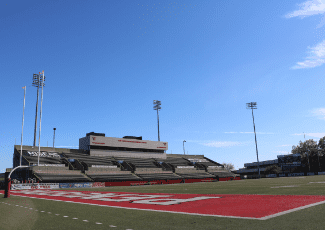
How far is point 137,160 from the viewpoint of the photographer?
68.6m

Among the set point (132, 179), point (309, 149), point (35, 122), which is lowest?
point (132, 179)

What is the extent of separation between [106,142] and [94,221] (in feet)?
205

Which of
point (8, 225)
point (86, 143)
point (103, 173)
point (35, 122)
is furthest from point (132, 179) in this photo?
point (8, 225)

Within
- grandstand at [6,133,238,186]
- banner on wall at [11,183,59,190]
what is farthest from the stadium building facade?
banner on wall at [11,183,59,190]

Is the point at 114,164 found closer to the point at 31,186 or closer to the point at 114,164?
the point at 114,164

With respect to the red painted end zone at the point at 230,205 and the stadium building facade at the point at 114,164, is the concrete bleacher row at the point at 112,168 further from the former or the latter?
the red painted end zone at the point at 230,205

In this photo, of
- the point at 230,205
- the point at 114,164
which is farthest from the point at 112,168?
the point at 230,205

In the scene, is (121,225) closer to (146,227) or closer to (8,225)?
(146,227)

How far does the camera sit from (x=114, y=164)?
205 feet

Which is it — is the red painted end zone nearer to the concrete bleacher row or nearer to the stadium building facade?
the stadium building facade

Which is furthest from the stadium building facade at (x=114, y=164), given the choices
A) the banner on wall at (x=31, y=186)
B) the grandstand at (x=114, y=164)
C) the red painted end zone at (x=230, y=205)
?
the red painted end zone at (x=230, y=205)

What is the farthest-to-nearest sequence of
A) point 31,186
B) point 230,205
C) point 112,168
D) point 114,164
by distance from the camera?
point 114,164, point 112,168, point 31,186, point 230,205

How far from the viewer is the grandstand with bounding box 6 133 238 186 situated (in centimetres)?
4806

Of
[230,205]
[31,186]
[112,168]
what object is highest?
[112,168]
